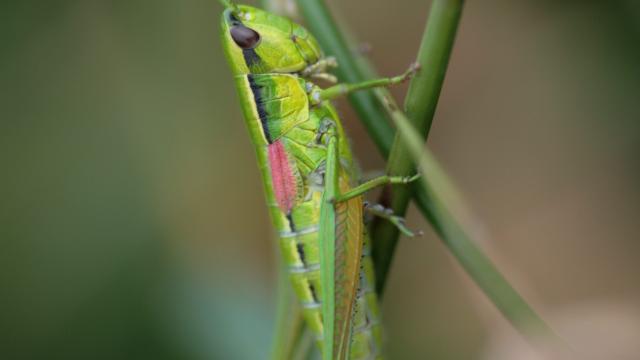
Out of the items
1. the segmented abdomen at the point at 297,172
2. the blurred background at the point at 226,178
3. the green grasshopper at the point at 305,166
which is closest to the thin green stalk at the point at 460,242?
the green grasshopper at the point at 305,166

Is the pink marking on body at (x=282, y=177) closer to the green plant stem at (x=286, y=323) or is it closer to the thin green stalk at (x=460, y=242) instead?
the green plant stem at (x=286, y=323)

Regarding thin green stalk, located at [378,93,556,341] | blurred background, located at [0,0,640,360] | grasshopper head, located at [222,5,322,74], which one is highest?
grasshopper head, located at [222,5,322,74]

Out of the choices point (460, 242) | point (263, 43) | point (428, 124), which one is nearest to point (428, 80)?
point (428, 124)

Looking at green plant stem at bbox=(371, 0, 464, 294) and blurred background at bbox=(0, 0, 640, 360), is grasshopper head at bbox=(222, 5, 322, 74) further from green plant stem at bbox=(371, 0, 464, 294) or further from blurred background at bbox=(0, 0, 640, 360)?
blurred background at bbox=(0, 0, 640, 360)

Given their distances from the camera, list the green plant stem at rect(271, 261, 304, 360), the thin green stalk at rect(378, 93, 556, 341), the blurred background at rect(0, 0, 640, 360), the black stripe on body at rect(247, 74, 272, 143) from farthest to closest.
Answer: the blurred background at rect(0, 0, 640, 360) → the black stripe on body at rect(247, 74, 272, 143) → the green plant stem at rect(271, 261, 304, 360) → the thin green stalk at rect(378, 93, 556, 341)

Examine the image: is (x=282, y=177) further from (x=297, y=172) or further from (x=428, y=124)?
(x=428, y=124)

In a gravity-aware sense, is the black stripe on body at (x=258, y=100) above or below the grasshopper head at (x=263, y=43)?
below

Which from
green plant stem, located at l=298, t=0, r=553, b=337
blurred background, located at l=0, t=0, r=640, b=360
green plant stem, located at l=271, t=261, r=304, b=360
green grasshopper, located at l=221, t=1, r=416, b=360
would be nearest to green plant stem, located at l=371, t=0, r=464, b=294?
green plant stem, located at l=298, t=0, r=553, b=337
